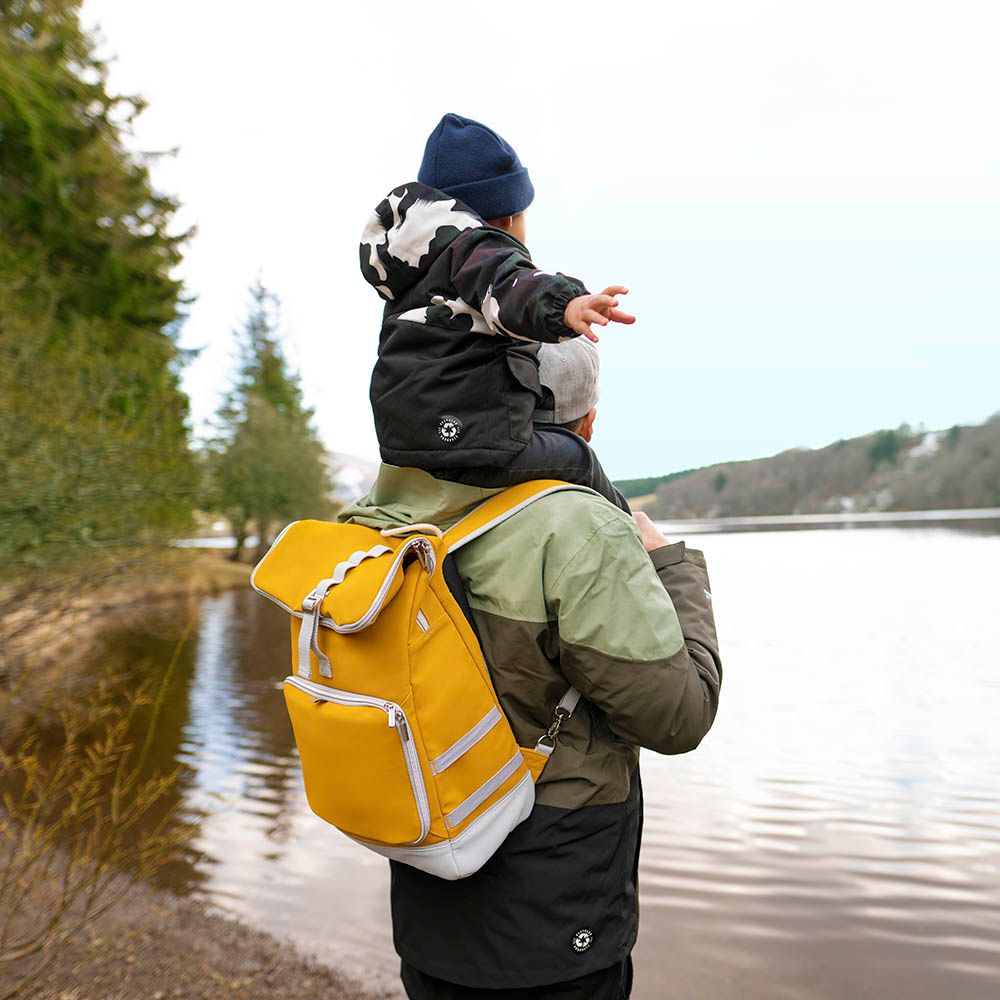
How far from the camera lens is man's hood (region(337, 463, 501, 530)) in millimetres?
1465

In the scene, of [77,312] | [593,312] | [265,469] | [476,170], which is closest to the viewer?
[593,312]

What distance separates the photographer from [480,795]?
4.46 feet

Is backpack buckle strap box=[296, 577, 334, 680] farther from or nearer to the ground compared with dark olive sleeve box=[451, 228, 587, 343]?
nearer to the ground

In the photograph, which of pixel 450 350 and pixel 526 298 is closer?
pixel 526 298

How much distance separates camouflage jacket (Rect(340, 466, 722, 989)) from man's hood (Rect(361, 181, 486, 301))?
319mm

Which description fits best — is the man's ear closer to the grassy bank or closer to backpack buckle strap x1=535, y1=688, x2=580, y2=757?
backpack buckle strap x1=535, y1=688, x2=580, y2=757

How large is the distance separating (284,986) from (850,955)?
9.82 ft

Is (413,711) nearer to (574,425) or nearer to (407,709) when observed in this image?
(407,709)

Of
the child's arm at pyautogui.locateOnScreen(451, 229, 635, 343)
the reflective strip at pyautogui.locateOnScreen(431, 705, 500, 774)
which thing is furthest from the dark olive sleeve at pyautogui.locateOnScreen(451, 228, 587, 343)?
the reflective strip at pyautogui.locateOnScreen(431, 705, 500, 774)

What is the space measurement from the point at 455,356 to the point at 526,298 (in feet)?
0.60

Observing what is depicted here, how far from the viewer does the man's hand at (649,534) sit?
1576 millimetres

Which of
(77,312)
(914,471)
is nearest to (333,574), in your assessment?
(77,312)

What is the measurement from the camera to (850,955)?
16.2 feet

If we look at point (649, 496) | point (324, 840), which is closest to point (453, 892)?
point (649, 496)
